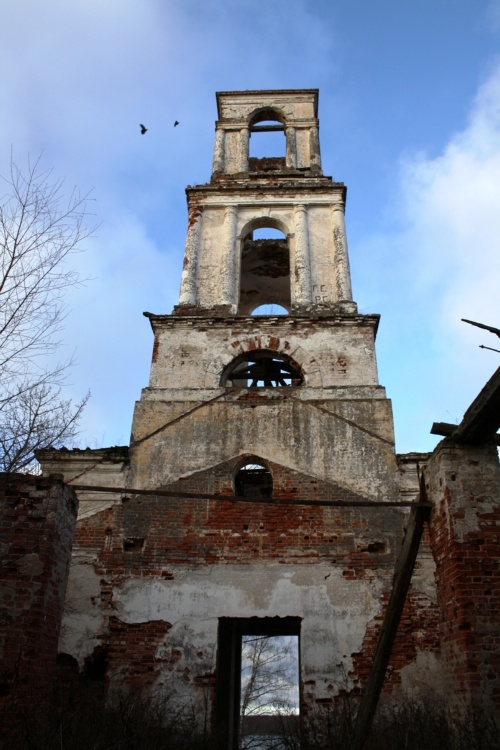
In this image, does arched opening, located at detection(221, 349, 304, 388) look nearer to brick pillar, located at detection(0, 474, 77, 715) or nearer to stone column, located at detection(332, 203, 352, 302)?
stone column, located at detection(332, 203, 352, 302)

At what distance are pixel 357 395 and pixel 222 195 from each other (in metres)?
5.66

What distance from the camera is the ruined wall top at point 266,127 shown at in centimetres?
1366

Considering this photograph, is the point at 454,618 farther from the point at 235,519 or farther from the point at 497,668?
Answer: the point at 235,519

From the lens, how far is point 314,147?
45.4ft

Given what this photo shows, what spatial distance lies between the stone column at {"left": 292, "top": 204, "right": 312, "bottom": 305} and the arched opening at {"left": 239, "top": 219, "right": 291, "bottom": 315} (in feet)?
1.60

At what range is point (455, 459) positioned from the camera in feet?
19.4

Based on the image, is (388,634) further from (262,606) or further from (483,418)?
(262,606)

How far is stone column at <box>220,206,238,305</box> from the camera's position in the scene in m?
11.0

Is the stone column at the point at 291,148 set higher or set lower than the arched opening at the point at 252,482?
higher

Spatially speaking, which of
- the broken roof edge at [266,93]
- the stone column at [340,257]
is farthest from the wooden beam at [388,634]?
the broken roof edge at [266,93]

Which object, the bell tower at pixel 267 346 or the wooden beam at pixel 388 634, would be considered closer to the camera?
the wooden beam at pixel 388 634

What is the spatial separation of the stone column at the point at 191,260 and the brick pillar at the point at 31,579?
5633mm

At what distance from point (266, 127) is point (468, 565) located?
12.4 m

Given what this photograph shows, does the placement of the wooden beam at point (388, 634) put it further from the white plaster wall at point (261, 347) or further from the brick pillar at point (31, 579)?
the white plaster wall at point (261, 347)
